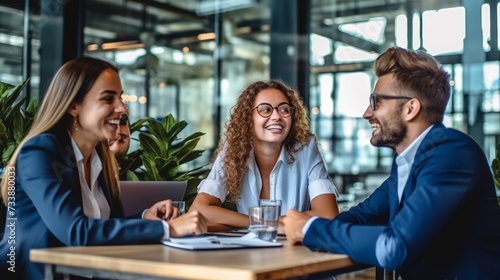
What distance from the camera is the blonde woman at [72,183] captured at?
1740mm

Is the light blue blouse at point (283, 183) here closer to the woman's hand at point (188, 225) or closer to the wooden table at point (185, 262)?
the woman's hand at point (188, 225)

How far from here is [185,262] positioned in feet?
4.58

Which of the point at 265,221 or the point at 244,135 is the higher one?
the point at 244,135

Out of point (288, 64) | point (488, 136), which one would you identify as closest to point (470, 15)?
point (488, 136)

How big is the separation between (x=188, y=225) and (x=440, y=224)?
0.70 meters

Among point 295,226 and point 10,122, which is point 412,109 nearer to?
point 295,226

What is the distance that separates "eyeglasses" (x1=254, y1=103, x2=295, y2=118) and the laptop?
24.9 inches

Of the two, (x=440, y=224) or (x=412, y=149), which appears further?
(x=412, y=149)

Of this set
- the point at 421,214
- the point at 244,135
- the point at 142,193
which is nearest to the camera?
the point at 421,214

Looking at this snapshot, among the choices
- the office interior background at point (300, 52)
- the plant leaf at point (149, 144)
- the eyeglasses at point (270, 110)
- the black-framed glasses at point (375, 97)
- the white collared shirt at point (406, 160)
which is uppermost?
the office interior background at point (300, 52)

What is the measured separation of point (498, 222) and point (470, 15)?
176 inches

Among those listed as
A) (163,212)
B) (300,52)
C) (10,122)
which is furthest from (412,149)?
(300,52)

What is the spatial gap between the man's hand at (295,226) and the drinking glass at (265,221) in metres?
0.04

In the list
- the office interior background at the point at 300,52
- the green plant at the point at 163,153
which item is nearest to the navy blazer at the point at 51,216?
the green plant at the point at 163,153
